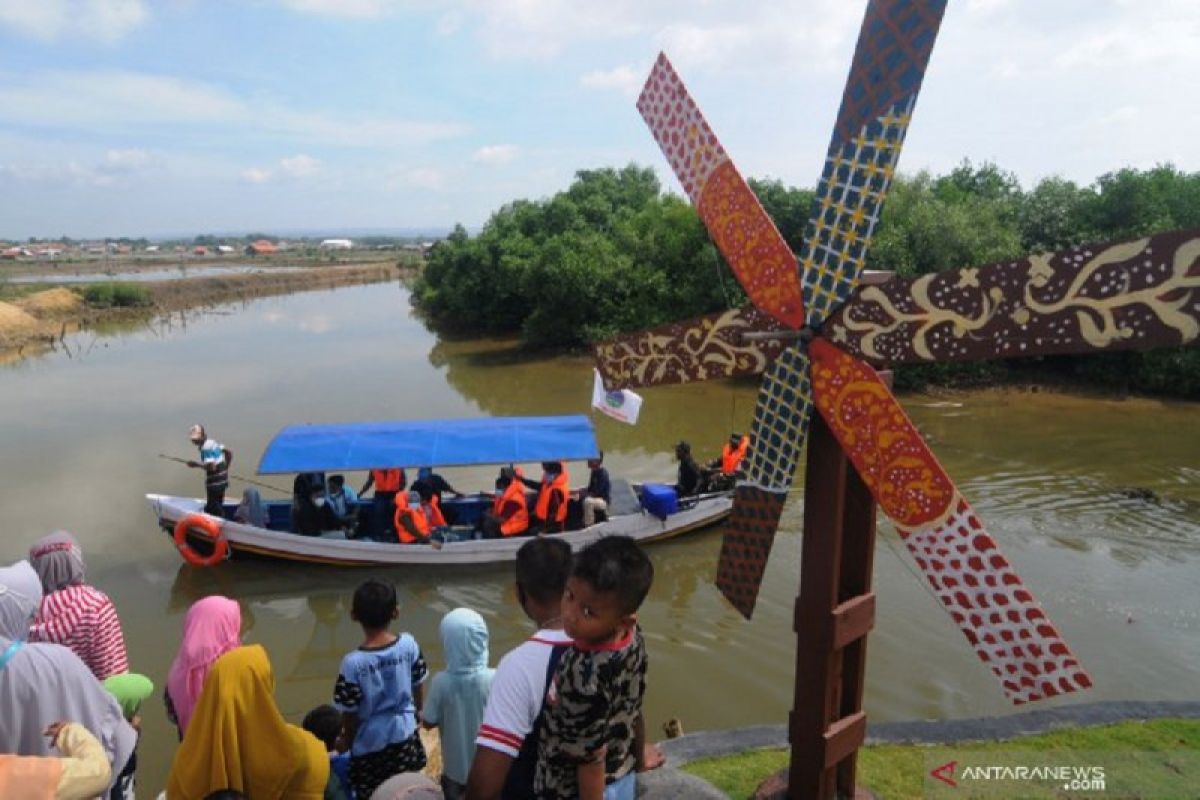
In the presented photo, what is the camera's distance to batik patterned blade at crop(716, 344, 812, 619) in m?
3.18

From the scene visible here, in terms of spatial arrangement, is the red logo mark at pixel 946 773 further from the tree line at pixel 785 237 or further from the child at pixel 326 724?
the tree line at pixel 785 237

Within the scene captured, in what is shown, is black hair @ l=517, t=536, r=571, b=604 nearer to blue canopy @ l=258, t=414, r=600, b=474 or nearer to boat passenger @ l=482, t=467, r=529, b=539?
blue canopy @ l=258, t=414, r=600, b=474

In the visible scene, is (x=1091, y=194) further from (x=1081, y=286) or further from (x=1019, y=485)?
(x=1081, y=286)

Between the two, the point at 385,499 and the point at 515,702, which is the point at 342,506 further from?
the point at 515,702

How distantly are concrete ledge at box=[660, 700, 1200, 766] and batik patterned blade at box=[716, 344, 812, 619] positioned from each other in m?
1.89

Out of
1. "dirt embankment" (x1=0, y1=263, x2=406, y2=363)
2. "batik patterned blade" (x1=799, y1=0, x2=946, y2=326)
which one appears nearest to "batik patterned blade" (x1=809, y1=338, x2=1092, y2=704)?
"batik patterned blade" (x1=799, y1=0, x2=946, y2=326)

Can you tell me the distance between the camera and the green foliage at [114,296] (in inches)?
1583

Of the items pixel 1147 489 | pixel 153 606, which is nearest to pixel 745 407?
pixel 1147 489

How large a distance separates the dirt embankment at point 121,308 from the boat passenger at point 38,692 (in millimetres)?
30402

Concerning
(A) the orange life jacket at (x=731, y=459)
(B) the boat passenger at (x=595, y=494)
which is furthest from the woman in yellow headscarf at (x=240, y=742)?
(A) the orange life jacket at (x=731, y=459)

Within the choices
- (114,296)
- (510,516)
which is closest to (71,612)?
(510,516)

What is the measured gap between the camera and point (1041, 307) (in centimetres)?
252

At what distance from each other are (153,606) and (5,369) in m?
21.4

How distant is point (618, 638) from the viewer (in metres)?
2.23
